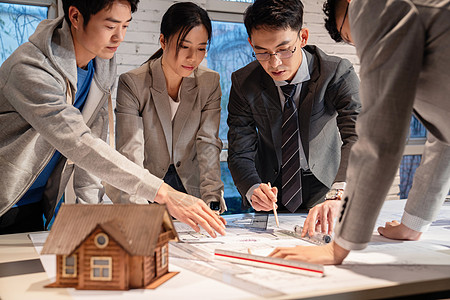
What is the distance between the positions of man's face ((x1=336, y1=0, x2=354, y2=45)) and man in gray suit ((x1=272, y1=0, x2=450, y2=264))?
0.51 meters

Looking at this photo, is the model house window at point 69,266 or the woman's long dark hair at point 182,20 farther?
the woman's long dark hair at point 182,20

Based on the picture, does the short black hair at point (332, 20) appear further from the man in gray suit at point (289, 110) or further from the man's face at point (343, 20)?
the man in gray suit at point (289, 110)

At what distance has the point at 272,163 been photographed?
2.33 m

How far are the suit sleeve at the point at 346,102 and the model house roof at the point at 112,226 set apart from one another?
3.84ft

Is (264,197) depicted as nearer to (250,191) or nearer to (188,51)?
(250,191)

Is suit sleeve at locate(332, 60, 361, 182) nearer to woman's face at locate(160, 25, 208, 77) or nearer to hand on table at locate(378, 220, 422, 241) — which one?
hand on table at locate(378, 220, 422, 241)

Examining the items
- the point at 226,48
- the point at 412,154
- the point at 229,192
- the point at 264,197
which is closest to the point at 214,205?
the point at 264,197

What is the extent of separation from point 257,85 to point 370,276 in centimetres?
127

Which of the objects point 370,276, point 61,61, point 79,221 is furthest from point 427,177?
point 61,61

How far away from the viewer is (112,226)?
104 centimetres

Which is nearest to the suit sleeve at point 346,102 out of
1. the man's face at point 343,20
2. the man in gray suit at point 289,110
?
the man in gray suit at point 289,110

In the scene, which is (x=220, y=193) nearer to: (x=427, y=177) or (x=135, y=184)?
(x=135, y=184)

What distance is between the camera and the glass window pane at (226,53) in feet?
15.1

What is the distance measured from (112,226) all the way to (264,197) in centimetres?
93
